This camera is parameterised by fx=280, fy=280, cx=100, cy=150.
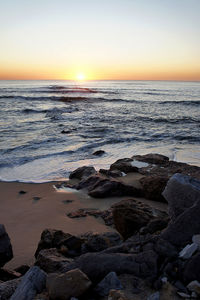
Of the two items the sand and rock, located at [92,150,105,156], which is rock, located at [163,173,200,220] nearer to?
the sand

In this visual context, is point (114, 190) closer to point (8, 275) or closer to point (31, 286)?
point (8, 275)

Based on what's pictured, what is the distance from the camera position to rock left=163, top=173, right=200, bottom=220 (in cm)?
302

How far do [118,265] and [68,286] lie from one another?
54cm

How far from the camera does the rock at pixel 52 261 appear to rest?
3.03m

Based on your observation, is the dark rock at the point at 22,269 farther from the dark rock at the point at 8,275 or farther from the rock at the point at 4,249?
the rock at the point at 4,249

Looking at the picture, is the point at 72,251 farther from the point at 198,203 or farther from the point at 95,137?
the point at 95,137

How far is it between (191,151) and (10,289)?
9.44 meters

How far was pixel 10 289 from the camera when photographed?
2629 millimetres

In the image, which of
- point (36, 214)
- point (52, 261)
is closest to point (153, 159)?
point (36, 214)

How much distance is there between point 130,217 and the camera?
12.6ft

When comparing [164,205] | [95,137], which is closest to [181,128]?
[95,137]

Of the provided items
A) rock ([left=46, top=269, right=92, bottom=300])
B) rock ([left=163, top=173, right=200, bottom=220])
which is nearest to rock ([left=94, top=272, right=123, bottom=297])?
rock ([left=46, top=269, right=92, bottom=300])

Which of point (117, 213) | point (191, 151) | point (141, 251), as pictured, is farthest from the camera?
point (191, 151)

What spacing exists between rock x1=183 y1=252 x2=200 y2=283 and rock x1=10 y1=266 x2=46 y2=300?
128 cm
